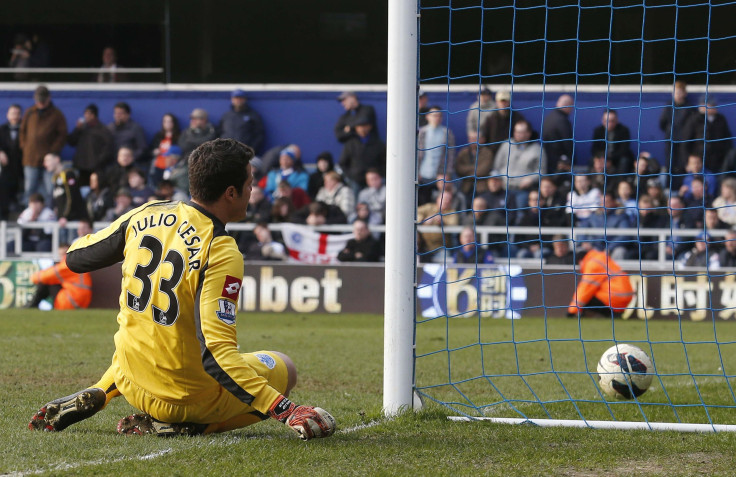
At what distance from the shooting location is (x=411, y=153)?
4.86 metres

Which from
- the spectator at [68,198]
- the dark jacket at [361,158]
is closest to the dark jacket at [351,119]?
the dark jacket at [361,158]

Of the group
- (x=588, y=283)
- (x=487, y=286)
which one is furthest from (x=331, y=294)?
(x=588, y=283)

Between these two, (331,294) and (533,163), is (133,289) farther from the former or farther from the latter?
(533,163)

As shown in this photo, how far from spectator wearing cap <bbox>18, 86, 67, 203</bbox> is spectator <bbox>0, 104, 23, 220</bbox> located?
0.23 metres

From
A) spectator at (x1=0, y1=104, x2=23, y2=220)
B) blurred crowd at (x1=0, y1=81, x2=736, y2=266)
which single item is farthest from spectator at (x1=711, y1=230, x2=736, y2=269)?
spectator at (x1=0, y1=104, x2=23, y2=220)

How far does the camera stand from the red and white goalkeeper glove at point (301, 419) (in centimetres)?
382

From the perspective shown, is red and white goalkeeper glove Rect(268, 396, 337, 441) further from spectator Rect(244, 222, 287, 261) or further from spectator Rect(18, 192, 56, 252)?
spectator Rect(18, 192, 56, 252)

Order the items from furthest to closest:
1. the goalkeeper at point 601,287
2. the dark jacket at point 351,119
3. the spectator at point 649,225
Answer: the dark jacket at point 351,119 → the spectator at point 649,225 → the goalkeeper at point 601,287

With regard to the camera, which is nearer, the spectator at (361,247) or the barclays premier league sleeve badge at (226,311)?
the barclays premier league sleeve badge at (226,311)

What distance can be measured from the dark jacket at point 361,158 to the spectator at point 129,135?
3.42 meters

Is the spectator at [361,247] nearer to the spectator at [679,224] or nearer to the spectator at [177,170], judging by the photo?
the spectator at [177,170]

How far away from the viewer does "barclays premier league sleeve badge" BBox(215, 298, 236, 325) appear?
3.80 metres

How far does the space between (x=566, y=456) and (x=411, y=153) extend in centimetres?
161

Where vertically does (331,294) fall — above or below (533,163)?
below
